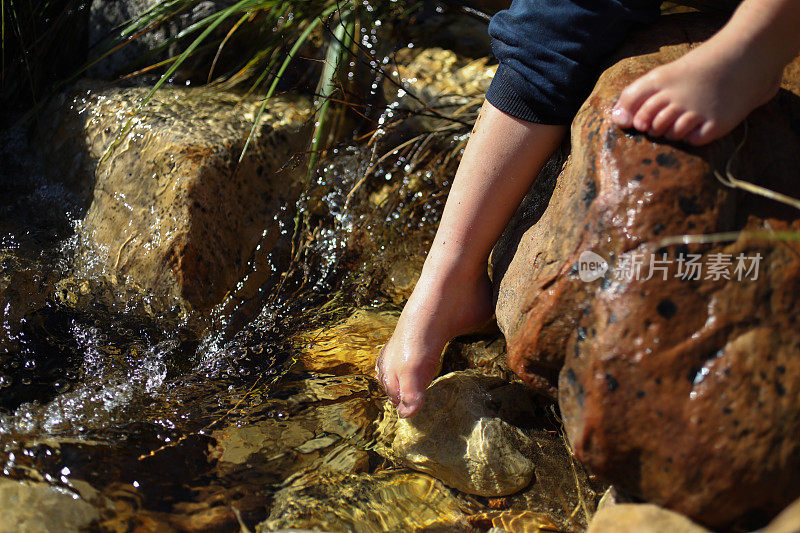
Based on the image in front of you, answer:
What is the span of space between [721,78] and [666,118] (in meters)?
0.15

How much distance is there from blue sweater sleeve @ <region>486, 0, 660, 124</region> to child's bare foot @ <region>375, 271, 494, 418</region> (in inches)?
20.8

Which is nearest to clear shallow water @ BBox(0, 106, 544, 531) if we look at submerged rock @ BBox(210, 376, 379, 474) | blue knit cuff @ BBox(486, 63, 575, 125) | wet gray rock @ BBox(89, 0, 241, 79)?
submerged rock @ BBox(210, 376, 379, 474)

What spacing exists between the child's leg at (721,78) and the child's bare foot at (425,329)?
27.9 inches

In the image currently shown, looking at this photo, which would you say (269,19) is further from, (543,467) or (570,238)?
(543,467)

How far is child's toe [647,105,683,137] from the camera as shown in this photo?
145 centimetres

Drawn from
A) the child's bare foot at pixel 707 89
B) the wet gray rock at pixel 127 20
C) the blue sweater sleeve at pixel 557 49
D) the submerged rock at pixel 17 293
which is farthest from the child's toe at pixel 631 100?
the wet gray rock at pixel 127 20

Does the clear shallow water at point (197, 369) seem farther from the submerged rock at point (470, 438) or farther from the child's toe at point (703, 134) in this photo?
the child's toe at point (703, 134)

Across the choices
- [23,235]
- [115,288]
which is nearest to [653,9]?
[115,288]

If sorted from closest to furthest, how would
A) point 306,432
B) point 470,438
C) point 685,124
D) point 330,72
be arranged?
point 685,124
point 470,438
point 306,432
point 330,72

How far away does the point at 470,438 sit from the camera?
72.9 inches

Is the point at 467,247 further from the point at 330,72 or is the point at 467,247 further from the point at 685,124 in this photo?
the point at 330,72

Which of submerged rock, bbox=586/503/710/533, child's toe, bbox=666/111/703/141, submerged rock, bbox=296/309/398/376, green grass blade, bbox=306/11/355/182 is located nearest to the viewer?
submerged rock, bbox=586/503/710/533

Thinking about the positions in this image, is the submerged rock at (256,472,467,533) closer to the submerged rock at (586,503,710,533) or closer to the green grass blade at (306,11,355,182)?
the submerged rock at (586,503,710,533)

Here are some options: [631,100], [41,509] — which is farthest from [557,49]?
[41,509]
